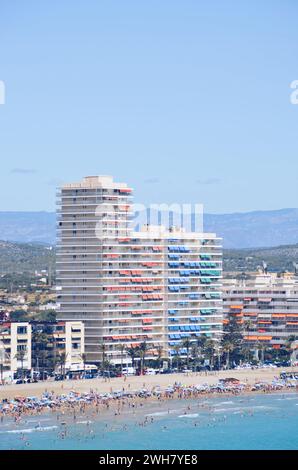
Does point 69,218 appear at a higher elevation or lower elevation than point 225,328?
higher

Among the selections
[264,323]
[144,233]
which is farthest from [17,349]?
[264,323]

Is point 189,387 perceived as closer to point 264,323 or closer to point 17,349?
point 17,349

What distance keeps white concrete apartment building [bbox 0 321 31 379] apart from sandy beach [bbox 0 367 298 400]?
3.23 metres

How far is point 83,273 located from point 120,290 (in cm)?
378

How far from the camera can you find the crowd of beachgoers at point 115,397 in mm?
104938

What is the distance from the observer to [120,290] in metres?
130

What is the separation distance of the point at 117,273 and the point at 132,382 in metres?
13.1

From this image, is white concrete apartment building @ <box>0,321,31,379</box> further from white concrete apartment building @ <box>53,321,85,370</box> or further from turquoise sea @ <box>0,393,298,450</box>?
turquoise sea @ <box>0,393,298,450</box>

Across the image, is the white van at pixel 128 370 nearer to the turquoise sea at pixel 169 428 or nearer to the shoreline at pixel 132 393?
the shoreline at pixel 132 393

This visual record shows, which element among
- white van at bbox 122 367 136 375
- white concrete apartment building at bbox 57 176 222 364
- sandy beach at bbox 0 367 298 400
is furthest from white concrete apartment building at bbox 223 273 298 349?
white van at bbox 122 367 136 375

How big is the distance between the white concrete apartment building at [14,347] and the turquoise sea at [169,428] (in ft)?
44.1

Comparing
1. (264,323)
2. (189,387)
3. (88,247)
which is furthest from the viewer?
(264,323)

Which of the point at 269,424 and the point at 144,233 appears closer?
the point at 269,424

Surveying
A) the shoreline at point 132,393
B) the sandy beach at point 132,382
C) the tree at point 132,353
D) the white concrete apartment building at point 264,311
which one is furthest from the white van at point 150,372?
the white concrete apartment building at point 264,311
